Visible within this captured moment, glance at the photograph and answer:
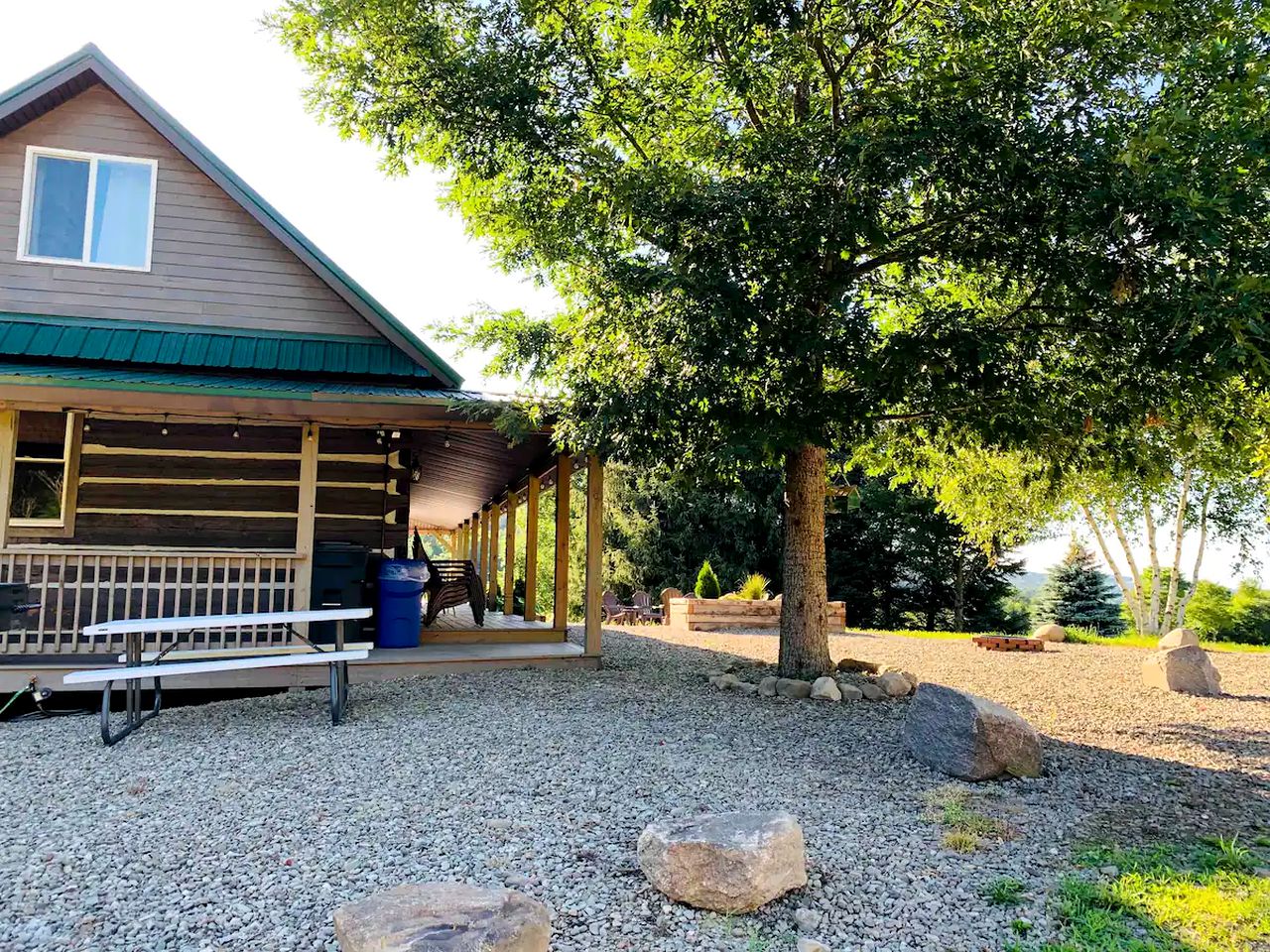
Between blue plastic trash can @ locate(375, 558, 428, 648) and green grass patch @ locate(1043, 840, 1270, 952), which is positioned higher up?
blue plastic trash can @ locate(375, 558, 428, 648)

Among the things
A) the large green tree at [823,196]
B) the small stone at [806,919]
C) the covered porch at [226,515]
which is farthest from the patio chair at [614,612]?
the small stone at [806,919]

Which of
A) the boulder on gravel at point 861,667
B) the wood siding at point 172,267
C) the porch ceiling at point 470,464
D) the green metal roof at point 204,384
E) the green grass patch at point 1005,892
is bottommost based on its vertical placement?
the green grass patch at point 1005,892

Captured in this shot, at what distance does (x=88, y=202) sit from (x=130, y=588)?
5.19 meters

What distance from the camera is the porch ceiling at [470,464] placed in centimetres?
1113

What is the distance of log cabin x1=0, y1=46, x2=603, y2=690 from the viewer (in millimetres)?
9141

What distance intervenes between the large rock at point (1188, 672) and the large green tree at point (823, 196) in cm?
417

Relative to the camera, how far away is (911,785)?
564 centimetres

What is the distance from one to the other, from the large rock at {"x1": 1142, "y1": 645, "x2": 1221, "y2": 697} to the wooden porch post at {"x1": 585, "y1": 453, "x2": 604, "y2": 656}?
659 centimetres

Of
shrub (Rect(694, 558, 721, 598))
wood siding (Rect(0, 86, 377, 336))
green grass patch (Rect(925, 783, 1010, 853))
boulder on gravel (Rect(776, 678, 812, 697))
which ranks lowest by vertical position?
green grass patch (Rect(925, 783, 1010, 853))

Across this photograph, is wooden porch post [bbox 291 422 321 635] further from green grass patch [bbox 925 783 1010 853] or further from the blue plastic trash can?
green grass patch [bbox 925 783 1010 853]

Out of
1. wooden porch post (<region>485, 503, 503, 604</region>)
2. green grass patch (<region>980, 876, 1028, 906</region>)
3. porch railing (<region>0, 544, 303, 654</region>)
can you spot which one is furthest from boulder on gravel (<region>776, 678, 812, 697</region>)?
wooden porch post (<region>485, 503, 503, 604</region>)

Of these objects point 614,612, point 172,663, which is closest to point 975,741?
point 172,663

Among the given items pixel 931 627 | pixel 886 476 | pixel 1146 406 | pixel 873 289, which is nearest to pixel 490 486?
pixel 873 289

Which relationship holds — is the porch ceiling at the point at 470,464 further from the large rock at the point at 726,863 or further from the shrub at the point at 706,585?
the large rock at the point at 726,863
